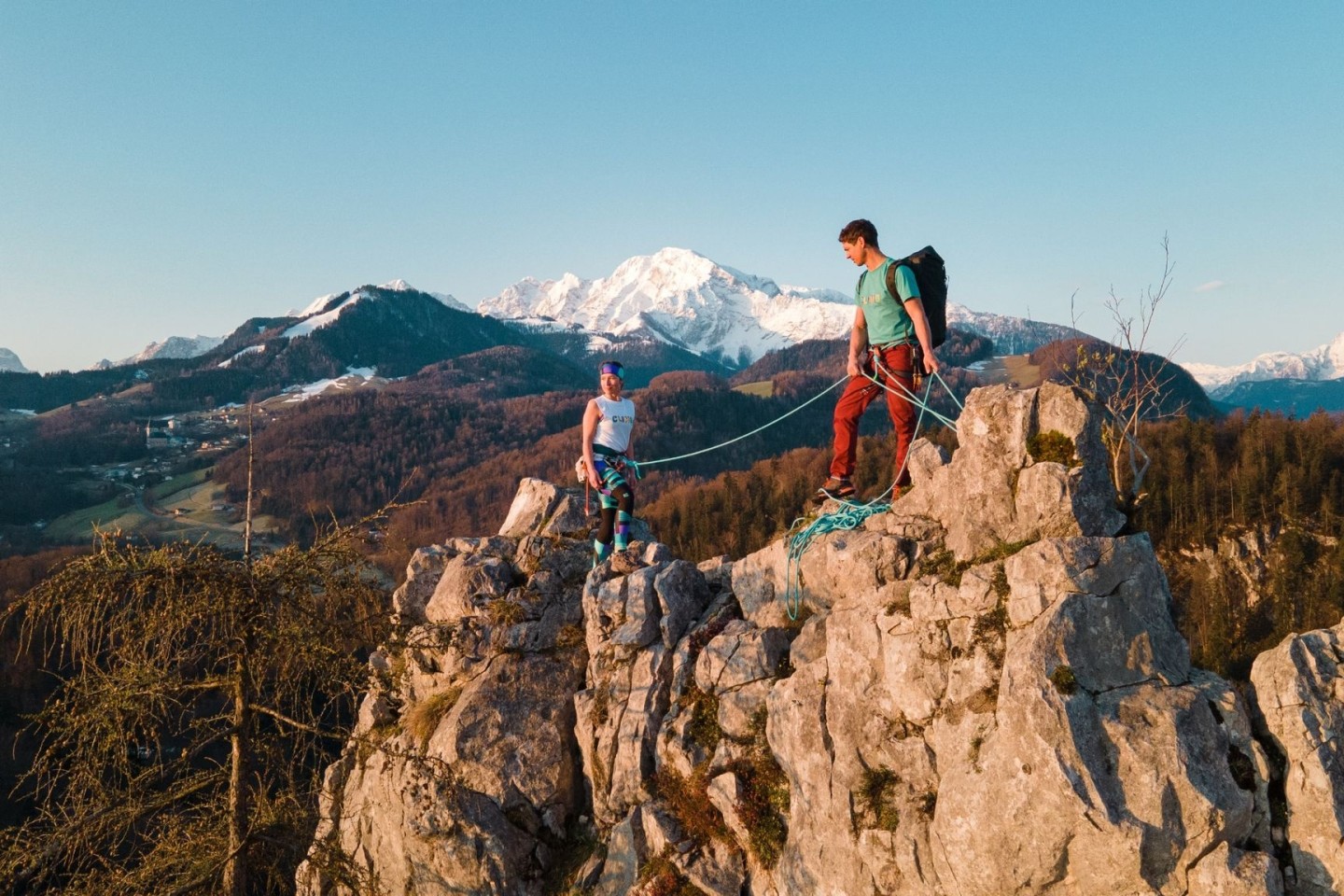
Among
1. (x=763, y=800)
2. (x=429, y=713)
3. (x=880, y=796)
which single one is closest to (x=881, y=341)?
(x=880, y=796)

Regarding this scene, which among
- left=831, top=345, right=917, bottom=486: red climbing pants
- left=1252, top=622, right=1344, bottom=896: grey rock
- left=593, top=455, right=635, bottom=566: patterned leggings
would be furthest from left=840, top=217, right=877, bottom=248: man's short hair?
left=1252, top=622, right=1344, bottom=896: grey rock

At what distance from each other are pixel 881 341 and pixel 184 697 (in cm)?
1295

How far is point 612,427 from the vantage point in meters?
17.0

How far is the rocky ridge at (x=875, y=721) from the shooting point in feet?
33.6

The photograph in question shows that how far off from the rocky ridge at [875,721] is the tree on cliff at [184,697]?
923 millimetres

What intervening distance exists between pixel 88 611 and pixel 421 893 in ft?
35.5

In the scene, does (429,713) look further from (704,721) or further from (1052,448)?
(1052,448)

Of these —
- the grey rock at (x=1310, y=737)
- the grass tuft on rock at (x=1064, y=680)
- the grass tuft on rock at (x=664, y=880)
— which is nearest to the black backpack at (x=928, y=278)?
the grass tuft on rock at (x=1064, y=680)

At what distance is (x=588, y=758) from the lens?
647 inches

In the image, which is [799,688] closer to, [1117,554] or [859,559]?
[859,559]

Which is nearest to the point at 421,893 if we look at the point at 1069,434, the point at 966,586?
the point at 966,586

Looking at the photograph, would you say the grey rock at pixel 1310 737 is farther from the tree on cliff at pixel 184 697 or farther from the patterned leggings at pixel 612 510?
the tree on cliff at pixel 184 697

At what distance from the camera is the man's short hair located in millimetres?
14055

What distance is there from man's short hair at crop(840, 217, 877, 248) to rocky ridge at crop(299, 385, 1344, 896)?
369 cm
